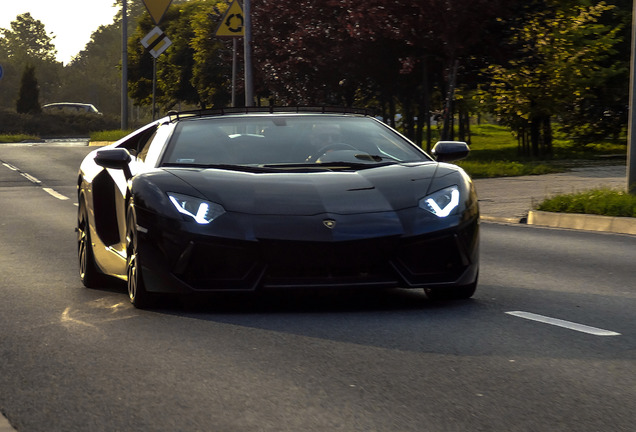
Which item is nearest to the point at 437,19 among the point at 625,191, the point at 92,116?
the point at 625,191

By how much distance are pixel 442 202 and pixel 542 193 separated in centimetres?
1296

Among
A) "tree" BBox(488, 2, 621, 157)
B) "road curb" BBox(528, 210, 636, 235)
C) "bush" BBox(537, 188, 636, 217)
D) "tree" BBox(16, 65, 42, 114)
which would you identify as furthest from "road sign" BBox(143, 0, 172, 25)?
"tree" BBox(16, 65, 42, 114)

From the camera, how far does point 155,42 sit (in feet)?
125

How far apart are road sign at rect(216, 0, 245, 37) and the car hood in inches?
888

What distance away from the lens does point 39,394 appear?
525 cm

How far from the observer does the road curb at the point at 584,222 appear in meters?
14.4

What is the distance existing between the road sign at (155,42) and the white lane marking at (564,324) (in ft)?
102

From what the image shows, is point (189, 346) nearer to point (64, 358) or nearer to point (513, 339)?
point (64, 358)

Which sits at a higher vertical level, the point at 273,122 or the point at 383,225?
the point at 273,122

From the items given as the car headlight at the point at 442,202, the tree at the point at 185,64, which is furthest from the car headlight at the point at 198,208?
the tree at the point at 185,64

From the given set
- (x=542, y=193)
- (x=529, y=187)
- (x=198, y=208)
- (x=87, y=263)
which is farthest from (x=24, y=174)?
(x=198, y=208)

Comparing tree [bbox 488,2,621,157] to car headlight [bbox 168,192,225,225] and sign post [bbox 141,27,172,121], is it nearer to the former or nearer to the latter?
sign post [bbox 141,27,172,121]

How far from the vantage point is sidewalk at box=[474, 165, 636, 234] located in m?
15.2

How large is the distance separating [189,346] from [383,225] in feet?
4.46
